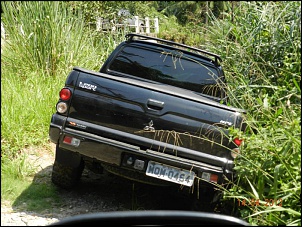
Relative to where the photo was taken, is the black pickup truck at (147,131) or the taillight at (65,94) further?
the taillight at (65,94)

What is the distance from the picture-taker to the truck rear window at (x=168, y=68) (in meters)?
6.25

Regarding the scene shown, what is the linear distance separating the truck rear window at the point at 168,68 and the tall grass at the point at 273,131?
38cm

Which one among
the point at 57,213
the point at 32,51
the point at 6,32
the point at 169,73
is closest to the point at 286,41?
the point at 169,73

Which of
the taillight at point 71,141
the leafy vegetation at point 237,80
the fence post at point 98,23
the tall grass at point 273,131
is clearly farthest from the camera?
the fence post at point 98,23

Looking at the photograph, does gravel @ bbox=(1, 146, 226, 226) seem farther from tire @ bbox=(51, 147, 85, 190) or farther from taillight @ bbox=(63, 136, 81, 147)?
taillight @ bbox=(63, 136, 81, 147)

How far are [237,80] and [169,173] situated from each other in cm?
237

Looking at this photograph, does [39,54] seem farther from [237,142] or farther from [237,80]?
[237,142]

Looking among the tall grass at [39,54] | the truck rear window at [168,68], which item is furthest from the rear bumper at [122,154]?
the tall grass at [39,54]

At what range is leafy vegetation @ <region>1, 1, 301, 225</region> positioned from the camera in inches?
173

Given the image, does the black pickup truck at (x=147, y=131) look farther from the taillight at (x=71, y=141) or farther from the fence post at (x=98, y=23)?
the fence post at (x=98, y=23)

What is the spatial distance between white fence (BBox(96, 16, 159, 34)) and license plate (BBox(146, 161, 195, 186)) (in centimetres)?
700

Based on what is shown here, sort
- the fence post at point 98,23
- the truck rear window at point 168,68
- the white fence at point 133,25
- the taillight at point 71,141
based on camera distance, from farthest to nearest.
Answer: the white fence at point 133,25 < the fence post at point 98,23 < the truck rear window at point 168,68 < the taillight at point 71,141

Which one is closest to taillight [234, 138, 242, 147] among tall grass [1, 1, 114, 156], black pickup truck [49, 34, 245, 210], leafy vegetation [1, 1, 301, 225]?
black pickup truck [49, 34, 245, 210]

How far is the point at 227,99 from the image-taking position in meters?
6.36
